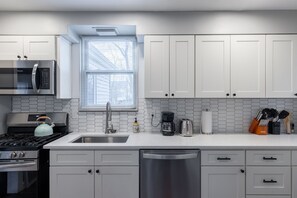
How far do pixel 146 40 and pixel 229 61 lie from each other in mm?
1009

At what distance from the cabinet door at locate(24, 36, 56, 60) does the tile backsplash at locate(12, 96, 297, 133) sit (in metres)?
0.61

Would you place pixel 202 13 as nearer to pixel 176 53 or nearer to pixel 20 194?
pixel 176 53

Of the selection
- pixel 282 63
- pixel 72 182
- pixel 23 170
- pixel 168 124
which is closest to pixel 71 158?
pixel 72 182

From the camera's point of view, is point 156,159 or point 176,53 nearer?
point 156,159

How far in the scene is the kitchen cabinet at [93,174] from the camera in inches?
78.0

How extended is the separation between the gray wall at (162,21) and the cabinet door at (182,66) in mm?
118

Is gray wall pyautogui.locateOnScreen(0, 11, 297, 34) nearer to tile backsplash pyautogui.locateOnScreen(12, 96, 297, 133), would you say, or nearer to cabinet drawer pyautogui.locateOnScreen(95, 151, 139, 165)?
tile backsplash pyautogui.locateOnScreen(12, 96, 297, 133)

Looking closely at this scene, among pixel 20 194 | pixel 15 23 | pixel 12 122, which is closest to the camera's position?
pixel 20 194

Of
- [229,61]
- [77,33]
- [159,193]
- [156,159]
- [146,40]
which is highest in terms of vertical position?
[77,33]

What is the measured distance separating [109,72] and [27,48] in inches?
39.5

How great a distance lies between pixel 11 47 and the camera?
2340 millimetres

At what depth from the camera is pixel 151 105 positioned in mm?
2711

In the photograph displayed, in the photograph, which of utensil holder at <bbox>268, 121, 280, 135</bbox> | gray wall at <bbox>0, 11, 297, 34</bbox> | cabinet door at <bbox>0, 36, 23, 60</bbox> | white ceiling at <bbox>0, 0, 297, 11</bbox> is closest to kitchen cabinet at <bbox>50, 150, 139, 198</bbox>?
cabinet door at <bbox>0, 36, 23, 60</bbox>

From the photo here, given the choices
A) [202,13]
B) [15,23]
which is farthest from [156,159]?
[15,23]
